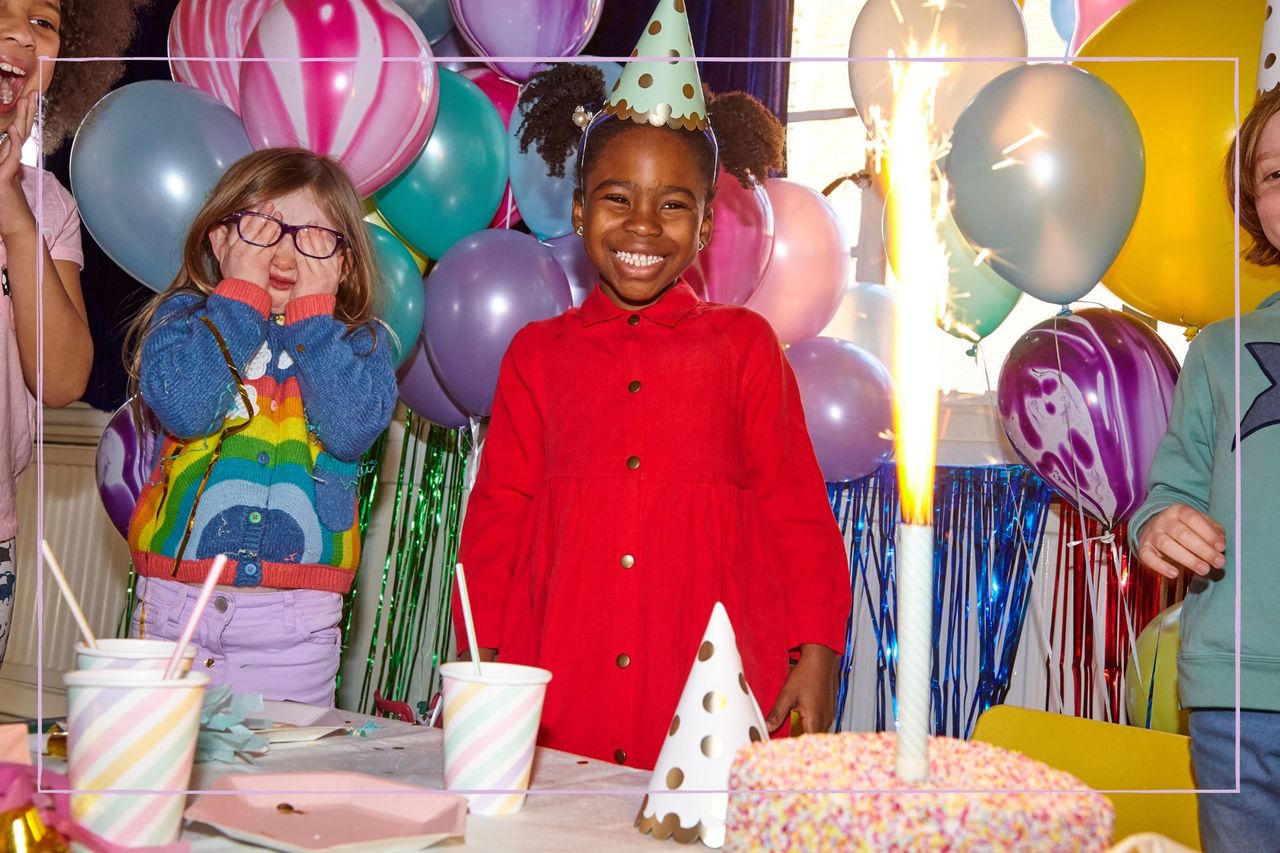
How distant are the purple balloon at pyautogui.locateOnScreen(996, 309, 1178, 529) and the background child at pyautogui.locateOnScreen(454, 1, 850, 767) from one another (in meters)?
0.57

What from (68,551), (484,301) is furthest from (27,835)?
(68,551)

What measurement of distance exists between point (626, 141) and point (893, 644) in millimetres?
1283

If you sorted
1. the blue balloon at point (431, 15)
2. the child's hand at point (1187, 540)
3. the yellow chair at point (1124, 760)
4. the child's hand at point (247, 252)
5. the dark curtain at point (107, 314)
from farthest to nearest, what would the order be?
the dark curtain at point (107, 314)
the blue balloon at point (431, 15)
the child's hand at point (247, 252)
the yellow chair at point (1124, 760)
the child's hand at point (1187, 540)

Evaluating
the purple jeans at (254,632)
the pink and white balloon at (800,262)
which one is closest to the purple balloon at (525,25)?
the pink and white balloon at (800,262)

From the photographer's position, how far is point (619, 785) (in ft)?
2.68

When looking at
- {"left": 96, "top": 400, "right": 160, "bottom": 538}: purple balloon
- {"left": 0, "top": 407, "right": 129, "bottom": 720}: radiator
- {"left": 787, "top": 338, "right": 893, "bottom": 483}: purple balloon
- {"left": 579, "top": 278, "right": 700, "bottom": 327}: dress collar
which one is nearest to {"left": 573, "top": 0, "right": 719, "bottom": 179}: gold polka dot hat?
{"left": 579, "top": 278, "right": 700, "bottom": 327}: dress collar

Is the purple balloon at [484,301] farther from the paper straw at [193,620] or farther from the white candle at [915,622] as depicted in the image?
the white candle at [915,622]

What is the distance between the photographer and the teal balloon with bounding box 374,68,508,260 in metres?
2.00

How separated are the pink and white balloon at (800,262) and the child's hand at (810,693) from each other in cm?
94

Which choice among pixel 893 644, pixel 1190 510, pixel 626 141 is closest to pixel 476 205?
pixel 626 141

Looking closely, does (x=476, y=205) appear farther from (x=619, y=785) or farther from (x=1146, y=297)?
(x=619, y=785)

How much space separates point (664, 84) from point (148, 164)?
2.87 feet

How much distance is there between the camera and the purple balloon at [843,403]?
2045 millimetres

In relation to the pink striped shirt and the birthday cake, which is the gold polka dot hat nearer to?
the pink striped shirt
